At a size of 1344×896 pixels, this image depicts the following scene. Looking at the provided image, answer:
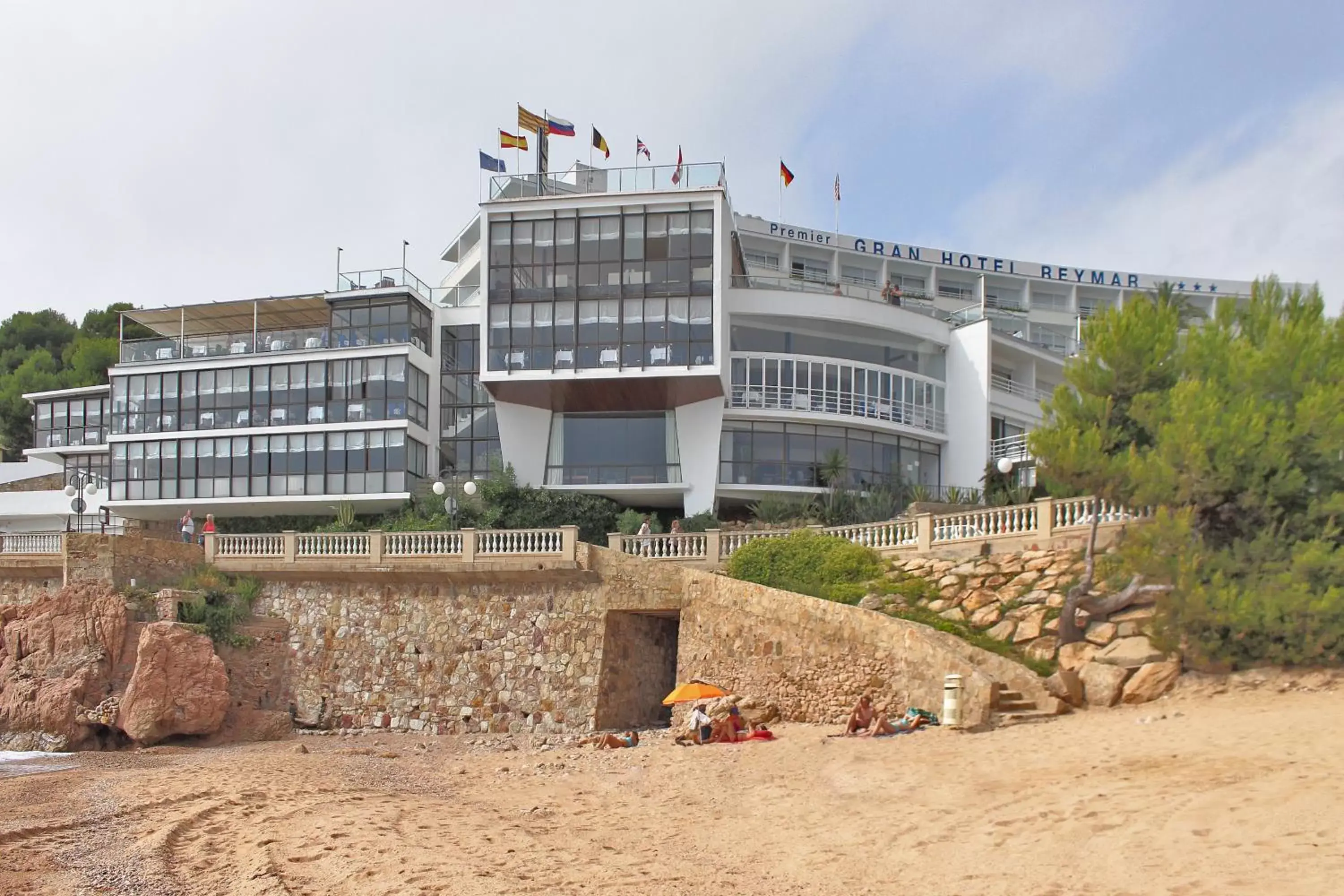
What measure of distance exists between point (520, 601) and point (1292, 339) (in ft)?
59.1

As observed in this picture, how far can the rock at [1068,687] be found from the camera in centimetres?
1923

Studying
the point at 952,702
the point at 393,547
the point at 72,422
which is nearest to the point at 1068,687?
the point at 952,702

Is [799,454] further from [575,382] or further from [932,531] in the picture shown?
[932,531]

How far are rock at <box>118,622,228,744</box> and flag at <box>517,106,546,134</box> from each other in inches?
883

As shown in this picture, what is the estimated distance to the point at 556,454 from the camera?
4022 cm

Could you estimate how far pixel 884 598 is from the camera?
80.6 feet

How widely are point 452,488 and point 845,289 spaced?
22.4 m

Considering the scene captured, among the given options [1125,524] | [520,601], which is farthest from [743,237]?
[1125,524]

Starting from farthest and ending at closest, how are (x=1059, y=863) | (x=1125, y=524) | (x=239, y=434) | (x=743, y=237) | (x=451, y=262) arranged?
(x=743, y=237) < (x=451, y=262) < (x=239, y=434) < (x=1125, y=524) < (x=1059, y=863)

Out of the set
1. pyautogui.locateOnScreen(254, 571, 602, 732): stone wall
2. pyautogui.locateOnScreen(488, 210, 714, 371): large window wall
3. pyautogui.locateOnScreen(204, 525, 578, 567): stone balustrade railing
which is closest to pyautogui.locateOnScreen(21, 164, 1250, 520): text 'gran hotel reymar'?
pyautogui.locateOnScreen(488, 210, 714, 371): large window wall

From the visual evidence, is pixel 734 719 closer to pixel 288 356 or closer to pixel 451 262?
pixel 288 356

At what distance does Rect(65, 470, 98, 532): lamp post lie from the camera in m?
35.8

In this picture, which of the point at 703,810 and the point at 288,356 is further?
the point at 288,356

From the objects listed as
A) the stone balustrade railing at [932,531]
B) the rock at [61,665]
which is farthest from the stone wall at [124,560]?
the stone balustrade railing at [932,531]
